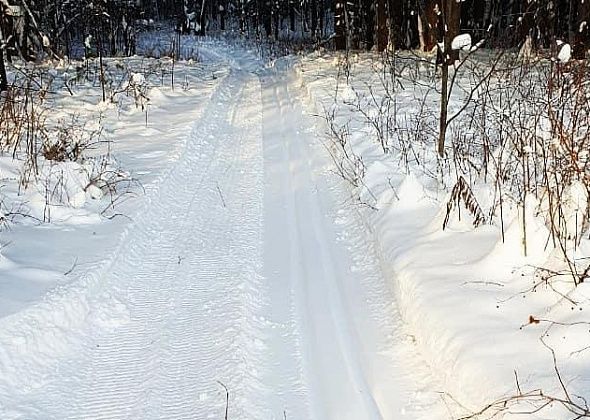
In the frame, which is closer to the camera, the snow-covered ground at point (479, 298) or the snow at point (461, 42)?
the snow-covered ground at point (479, 298)

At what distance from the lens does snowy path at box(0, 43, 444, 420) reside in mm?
3602

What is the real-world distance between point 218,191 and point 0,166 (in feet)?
7.72

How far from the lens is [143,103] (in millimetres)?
12000

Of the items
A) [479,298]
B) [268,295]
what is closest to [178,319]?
[268,295]

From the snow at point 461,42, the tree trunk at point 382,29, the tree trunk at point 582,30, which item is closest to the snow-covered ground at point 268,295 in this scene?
the snow at point 461,42

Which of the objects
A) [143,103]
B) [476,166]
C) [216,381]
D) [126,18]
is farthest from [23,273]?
[126,18]

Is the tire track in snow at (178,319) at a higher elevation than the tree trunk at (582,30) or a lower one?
lower

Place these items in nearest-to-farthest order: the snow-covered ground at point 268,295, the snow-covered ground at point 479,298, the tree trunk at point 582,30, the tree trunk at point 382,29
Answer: the snow-covered ground at point 479,298 < the snow-covered ground at point 268,295 < the tree trunk at point 582,30 < the tree trunk at point 382,29

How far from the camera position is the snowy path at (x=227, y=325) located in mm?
3602

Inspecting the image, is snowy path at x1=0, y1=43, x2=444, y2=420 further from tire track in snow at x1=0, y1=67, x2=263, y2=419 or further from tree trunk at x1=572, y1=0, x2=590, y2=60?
tree trunk at x1=572, y1=0, x2=590, y2=60

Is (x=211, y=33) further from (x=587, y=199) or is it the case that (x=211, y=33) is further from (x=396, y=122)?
(x=587, y=199)

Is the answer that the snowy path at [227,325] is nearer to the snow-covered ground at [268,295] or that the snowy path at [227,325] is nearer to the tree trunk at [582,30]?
the snow-covered ground at [268,295]

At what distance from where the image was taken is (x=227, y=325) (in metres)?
4.39

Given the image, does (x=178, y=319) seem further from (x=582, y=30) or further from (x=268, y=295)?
(x=582, y=30)
